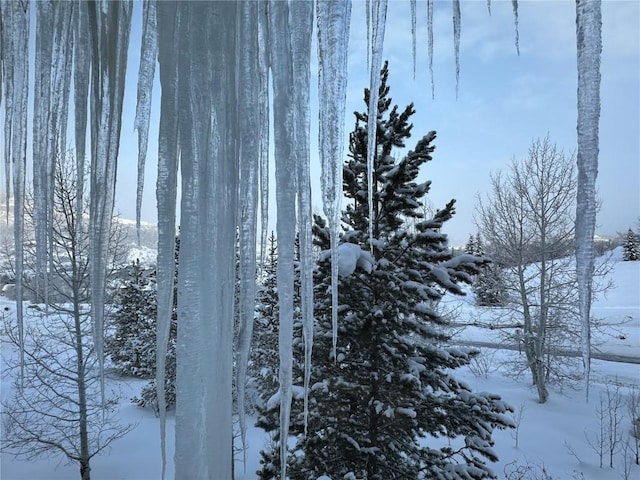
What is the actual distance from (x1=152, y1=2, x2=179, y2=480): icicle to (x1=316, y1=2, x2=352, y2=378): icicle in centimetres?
37

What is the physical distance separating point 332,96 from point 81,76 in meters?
0.69

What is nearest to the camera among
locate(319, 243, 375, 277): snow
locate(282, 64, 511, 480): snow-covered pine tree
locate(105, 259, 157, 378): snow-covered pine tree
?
locate(319, 243, 375, 277): snow

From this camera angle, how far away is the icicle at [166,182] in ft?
3.02

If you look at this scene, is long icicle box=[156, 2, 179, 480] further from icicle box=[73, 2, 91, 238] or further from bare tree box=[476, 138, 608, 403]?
bare tree box=[476, 138, 608, 403]

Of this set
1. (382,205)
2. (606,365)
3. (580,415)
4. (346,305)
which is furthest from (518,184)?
(346,305)

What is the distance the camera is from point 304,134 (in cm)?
100

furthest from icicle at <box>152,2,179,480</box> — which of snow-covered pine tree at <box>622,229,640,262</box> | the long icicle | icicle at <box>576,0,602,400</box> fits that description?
snow-covered pine tree at <box>622,229,640,262</box>

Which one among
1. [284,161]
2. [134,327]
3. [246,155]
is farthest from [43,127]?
[134,327]

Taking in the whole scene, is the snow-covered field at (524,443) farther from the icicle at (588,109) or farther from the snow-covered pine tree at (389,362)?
the icicle at (588,109)

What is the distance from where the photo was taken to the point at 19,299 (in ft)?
3.89

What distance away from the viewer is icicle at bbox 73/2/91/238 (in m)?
1.01

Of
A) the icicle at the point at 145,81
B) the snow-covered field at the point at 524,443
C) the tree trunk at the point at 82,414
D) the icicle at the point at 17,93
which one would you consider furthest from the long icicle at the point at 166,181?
the tree trunk at the point at 82,414

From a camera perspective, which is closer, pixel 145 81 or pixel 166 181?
pixel 166 181

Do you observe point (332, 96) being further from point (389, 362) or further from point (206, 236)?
point (389, 362)
